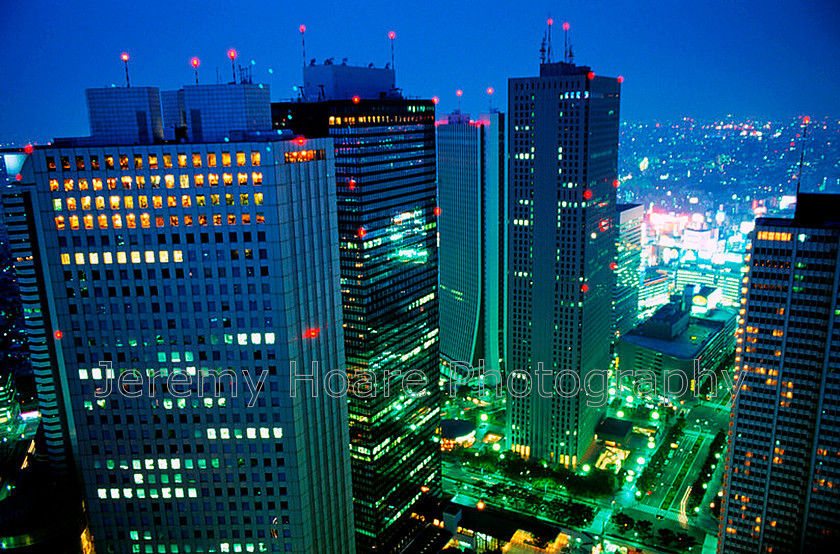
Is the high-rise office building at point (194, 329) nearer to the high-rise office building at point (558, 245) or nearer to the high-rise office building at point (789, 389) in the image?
the high-rise office building at point (789, 389)

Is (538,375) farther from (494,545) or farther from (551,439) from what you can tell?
(494,545)

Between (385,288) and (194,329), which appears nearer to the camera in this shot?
(194,329)

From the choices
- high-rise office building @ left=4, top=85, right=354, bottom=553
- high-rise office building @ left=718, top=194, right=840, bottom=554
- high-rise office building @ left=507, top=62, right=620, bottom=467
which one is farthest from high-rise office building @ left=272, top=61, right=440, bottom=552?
high-rise office building @ left=718, top=194, right=840, bottom=554

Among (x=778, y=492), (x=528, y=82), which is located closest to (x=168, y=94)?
(x=528, y=82)

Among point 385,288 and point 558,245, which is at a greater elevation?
point 558,245

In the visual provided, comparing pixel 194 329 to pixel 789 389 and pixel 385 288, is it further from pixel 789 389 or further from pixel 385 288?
pixel 789 389

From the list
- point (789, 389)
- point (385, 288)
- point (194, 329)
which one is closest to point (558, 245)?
point (385, 288)

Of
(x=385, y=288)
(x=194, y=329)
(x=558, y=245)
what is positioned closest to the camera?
(x=194, y=329)

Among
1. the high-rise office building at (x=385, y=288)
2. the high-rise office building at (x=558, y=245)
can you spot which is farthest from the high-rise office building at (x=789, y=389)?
the high-rise office building at (x=385, y=288)
